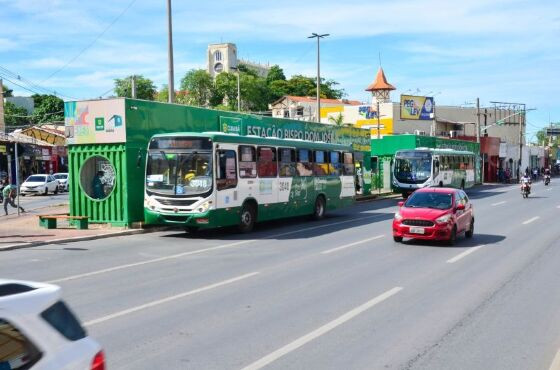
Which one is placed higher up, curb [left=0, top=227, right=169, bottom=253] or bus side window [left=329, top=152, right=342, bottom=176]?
bus side window [left=329, top=152, right=342, bottom=176]

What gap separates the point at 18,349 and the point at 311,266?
975 centimetres

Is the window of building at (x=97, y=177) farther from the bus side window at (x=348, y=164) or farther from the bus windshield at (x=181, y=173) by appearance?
the bus side window at (x=348, y=164)

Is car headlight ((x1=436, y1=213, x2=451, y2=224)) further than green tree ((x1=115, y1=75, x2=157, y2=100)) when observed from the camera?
No

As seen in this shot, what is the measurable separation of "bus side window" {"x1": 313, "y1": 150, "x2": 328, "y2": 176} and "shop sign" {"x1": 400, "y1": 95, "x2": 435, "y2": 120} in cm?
5799

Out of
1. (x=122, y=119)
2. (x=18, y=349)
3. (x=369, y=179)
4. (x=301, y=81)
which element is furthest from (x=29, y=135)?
(x=301, y=81)

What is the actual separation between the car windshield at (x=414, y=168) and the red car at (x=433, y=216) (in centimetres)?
2147

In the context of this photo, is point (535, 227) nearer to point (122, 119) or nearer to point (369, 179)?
point (122, 119)

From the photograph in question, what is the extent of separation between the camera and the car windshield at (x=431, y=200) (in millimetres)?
16606

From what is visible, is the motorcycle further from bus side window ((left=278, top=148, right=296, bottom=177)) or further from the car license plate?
the car license plate

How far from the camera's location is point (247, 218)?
19734 mm

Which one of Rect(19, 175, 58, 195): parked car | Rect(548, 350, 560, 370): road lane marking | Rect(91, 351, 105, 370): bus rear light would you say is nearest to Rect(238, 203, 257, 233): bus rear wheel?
Rect(548, 350, 560, 370): road lane marking

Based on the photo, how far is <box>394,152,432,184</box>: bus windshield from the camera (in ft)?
127

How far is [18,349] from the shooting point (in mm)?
3191

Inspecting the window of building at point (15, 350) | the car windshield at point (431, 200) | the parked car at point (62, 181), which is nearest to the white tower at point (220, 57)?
the parked car at point (62, 181)
